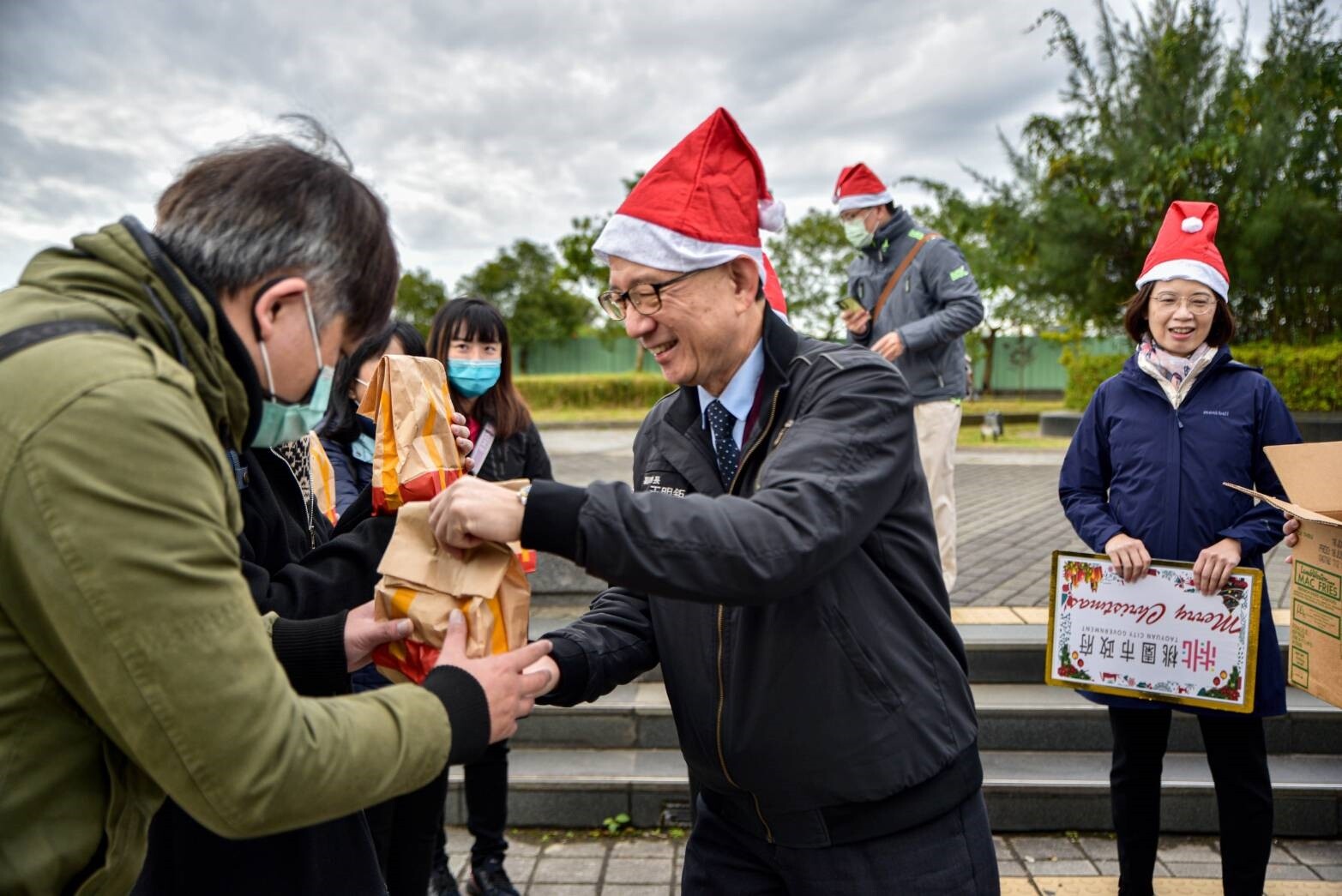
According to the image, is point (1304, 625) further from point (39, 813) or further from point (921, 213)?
point (921, 213)

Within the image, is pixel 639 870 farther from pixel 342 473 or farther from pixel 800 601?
pixel 800 601

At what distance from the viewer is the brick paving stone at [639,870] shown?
3.85 m

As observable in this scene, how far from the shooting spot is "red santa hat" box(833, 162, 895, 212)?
565 centimetres

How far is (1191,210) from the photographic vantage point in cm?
360

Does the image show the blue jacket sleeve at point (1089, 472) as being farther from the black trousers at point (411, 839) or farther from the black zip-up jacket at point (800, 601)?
the black trousers at point (411, 839)

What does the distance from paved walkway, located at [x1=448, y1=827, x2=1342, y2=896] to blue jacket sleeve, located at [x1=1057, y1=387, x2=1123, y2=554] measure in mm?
1376

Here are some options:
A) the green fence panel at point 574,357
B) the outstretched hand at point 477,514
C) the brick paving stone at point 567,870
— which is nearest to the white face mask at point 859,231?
the brick paving stone at point 567,870

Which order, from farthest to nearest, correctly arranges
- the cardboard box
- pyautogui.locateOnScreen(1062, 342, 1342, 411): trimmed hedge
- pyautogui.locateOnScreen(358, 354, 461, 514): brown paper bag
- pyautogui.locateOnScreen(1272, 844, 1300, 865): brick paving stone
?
pyautogui.locateOnScreen(1062, 342, 1342, 411): trimmed hedge → pyautogui.locateOnScreen(1272, 844, 1300, 865): brick paving stone → the cardboard box → pyautogui.locateOnScreen(358, 354, 461, 514): brown paper bag

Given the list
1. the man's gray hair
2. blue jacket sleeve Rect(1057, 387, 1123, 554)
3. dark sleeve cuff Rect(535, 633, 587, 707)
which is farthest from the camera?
blue jacket sleeve Rect(1057, 387, 1123, 554)

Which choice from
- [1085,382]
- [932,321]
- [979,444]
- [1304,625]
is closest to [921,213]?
[1085,382]

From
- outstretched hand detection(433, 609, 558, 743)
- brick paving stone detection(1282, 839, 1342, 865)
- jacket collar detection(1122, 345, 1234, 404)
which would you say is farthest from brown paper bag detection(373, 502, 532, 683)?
brick paving stone detection(1282, 839, 1342, 865)

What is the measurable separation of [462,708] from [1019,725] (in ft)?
12.2

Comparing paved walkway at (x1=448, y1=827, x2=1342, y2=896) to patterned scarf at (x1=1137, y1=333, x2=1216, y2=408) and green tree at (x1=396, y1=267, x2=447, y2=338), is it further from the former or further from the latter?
green tree at (x1=396, y1=267, x2=447, y2=338)

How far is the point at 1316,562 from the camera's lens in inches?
109
